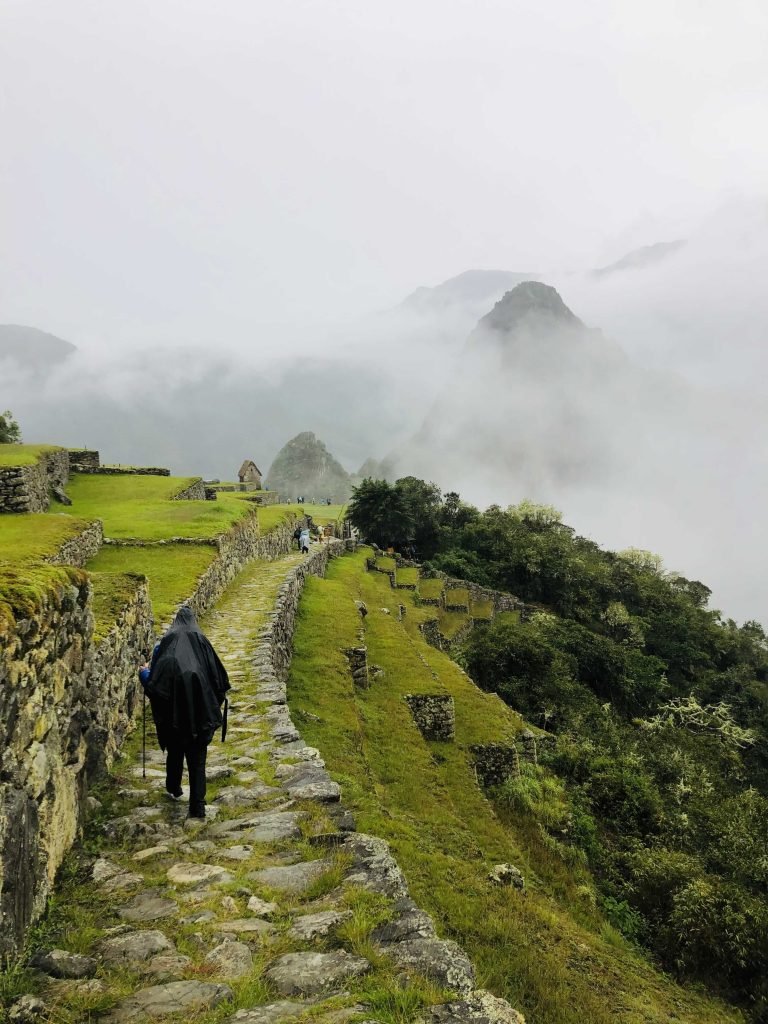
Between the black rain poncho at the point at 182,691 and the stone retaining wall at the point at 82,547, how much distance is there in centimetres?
→ 925

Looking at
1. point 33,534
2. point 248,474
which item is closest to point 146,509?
point 33,534

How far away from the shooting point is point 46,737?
4.68m

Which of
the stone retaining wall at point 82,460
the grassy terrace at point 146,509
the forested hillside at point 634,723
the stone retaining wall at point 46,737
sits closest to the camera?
the stone retaining wall at point 46,737

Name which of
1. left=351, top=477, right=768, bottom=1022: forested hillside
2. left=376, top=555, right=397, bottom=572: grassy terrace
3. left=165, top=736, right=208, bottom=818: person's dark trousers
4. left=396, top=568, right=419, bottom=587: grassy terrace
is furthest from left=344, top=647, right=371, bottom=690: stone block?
left=376, top=555, right=397, bottom=572: grassy terrace

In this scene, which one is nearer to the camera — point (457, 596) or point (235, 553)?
point (235, 553)

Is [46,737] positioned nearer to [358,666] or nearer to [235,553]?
[358,666]

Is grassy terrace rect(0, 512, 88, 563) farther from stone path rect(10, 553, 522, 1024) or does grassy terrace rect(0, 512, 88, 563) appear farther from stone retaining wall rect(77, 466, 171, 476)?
stone retaining wall rect(77, 466, 171, 476)

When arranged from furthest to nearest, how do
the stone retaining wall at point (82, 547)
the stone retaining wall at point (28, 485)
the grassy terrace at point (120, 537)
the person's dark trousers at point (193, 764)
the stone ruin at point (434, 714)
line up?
the stone retaining wall at point (28, 485)
the stone ruin at point (434, 714)
the stone retaining wall at point (82, 547)
the grassy terrace at point (120, 537)
the person's dark trousers at point (193, 764)

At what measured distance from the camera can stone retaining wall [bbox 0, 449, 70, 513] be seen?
861 inches

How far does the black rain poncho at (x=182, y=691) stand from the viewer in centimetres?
588

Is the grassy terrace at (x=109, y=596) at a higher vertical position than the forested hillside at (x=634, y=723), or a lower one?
higher

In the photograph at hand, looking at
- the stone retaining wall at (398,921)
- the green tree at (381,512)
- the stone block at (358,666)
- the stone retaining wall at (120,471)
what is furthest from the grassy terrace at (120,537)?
the green tree at (381,512)

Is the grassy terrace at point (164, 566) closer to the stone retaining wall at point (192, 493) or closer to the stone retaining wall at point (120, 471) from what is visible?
the stone retaining wall at point (192, 493)

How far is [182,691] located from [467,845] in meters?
6.17
